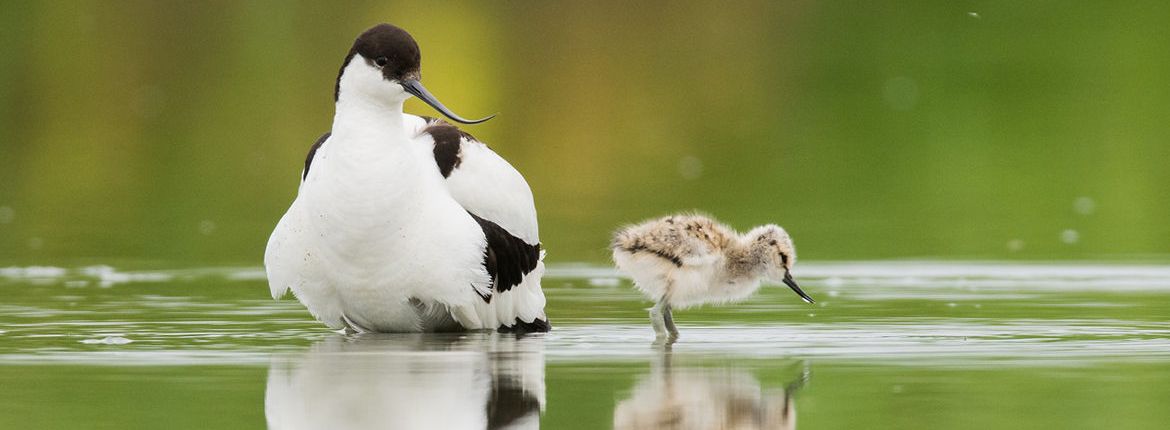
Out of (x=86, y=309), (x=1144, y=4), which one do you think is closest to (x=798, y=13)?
(x=1144, y=4)

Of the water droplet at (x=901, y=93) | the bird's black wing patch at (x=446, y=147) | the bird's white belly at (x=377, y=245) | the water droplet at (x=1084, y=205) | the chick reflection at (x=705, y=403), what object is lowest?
the chick reflection at (x=705, y=403)

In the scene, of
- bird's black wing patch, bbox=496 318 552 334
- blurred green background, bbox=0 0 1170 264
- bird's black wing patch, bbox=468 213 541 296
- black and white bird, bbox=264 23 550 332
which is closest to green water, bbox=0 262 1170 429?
bird's black wing patch, bbox=496 318 552 334

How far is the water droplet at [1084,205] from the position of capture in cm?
1700

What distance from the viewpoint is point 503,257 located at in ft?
32.0

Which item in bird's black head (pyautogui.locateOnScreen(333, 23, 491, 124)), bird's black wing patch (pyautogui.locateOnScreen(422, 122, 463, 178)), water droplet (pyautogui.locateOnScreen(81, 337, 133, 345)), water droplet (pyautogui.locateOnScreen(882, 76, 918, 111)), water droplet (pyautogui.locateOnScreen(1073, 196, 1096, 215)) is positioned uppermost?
water droplet (pyautogui.locateOnScreen(882, 76, 918, 111))

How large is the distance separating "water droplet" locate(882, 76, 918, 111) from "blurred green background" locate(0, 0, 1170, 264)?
0.25ft

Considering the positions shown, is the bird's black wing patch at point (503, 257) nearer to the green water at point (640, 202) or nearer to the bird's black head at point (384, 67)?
the green water at point (640, 202)

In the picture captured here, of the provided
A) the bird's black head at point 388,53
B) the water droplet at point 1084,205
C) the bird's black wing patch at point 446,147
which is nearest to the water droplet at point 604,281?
the bird's black wing patch at point 446,147

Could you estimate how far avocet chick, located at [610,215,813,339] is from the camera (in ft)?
31.7

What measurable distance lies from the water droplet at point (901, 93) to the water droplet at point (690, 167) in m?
4.87

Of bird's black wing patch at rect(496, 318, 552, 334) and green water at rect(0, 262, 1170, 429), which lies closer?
green water at rect(0, 262, 1170, 429)

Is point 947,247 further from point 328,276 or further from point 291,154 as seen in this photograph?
point 291,154

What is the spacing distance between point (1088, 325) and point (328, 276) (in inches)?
124

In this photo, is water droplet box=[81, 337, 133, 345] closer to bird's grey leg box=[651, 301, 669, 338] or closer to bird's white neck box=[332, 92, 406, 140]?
bird's white neck box=[332, 92, 406, 140]
